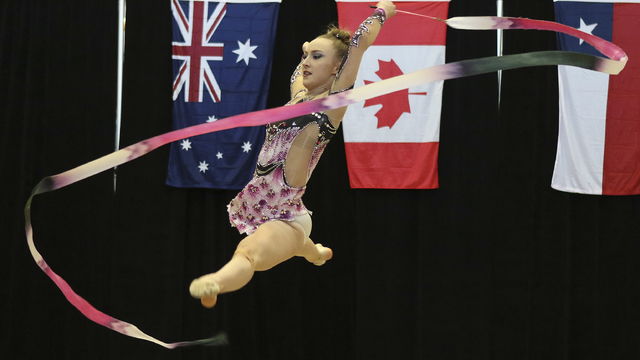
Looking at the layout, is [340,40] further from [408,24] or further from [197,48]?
[197,48]

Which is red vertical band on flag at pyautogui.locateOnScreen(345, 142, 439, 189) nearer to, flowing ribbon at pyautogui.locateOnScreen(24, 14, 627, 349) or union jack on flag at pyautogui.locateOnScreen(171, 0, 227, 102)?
union jack on flag at pyautogui.locateOnScreen(171, 0, 227, 102)

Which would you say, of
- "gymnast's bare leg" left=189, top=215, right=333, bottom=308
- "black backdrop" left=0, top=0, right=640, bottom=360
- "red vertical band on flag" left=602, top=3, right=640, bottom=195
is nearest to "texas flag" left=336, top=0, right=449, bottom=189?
"black backdrop" left=0, top=0, right=640, bottom=360

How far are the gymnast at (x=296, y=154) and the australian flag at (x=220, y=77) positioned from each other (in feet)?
8.10

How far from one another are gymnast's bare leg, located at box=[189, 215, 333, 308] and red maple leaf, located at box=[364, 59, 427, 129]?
2.47 meters

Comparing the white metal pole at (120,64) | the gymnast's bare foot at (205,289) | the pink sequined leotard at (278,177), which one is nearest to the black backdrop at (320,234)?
the white metal pole at (120,64)

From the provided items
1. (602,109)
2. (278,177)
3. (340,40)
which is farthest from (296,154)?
(602,109)

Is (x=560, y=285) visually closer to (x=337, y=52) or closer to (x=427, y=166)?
(x=427, y=166)

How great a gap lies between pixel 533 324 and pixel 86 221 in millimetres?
3680

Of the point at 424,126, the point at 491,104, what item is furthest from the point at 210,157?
the point at 491,104

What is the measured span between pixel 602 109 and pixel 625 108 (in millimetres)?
183

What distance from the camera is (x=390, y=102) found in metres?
5.89

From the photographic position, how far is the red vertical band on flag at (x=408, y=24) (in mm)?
5824

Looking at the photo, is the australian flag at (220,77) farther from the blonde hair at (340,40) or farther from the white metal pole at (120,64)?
the blonde hair at (340,40)

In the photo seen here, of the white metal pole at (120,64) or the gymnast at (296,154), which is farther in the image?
the white metal pole at (120,64)
